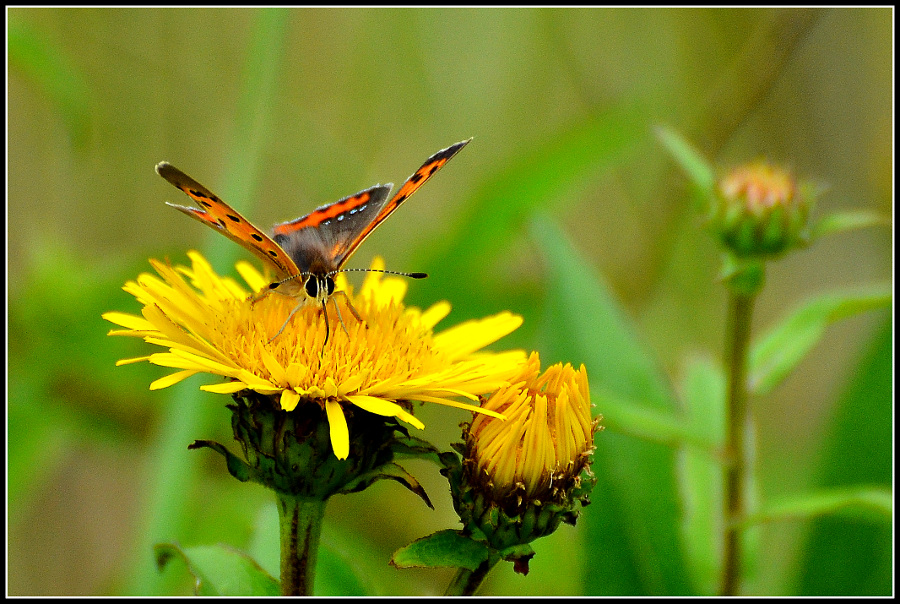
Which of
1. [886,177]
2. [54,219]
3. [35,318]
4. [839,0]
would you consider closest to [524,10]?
[839,0]

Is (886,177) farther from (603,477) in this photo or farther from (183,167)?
(183,167)

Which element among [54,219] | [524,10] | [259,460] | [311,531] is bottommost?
[311,531]

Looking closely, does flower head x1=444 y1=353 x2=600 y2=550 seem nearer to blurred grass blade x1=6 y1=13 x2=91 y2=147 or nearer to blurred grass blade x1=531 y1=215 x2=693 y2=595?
blurred grass blade x1=531 y1=215 x2=693 y2=595

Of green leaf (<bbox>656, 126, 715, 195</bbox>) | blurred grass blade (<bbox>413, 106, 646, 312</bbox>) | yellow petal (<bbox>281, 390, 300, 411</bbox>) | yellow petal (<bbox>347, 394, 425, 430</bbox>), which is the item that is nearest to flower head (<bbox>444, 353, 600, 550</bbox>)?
yellow petal (<bbox>347, 394, 425, 430</bbox>)

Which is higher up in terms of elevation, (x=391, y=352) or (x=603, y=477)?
(x=391, y=352)

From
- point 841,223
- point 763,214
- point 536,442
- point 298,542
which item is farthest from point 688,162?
point 298,542

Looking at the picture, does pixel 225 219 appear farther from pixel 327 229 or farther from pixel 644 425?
pixel 644 425
